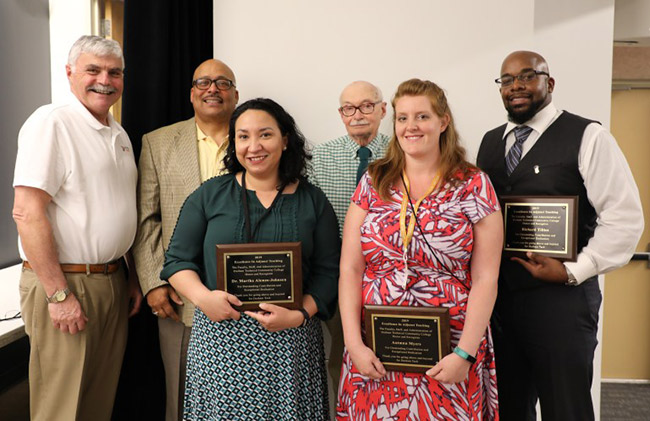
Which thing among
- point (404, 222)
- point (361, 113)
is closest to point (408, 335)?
point (404, 222)

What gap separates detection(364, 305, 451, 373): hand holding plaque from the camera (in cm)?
160

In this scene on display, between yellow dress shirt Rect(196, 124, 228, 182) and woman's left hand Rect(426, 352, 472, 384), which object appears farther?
yellow dress shirt Rect(196, 124, 228, 182)

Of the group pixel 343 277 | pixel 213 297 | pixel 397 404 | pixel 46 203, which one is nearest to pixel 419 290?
pixel 343 277

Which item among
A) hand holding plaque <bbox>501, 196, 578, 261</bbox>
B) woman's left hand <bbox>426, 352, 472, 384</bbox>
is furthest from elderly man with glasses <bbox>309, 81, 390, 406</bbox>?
woman's left hand <bbox>426, 352, 472, 384</bbox>

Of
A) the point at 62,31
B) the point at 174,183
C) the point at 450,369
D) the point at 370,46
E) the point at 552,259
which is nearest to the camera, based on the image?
the point at 450,369

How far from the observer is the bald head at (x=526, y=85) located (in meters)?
2.08

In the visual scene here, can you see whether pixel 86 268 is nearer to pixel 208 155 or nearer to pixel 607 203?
pixel 208 155

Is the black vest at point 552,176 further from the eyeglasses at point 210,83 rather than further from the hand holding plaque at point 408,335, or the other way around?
the eyeglasses at point 210,83

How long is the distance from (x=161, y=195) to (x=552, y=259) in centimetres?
172

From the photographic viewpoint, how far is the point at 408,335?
164 centimetres

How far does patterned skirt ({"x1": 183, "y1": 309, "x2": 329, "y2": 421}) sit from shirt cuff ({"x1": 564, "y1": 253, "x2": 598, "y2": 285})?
1.09 meters

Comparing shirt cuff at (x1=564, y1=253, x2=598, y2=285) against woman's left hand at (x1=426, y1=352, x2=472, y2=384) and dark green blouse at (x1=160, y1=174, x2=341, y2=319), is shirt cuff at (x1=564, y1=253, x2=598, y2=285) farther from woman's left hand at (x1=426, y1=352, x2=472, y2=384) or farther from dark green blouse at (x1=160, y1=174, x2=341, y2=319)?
dark green blouse at (x1=160, y1=174, x2=341, y2=319)

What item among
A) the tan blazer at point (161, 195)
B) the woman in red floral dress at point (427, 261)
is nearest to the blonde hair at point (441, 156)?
the woman in red floral dress at point (427, 261)

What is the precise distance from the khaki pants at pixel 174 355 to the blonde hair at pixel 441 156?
4.16 feet
